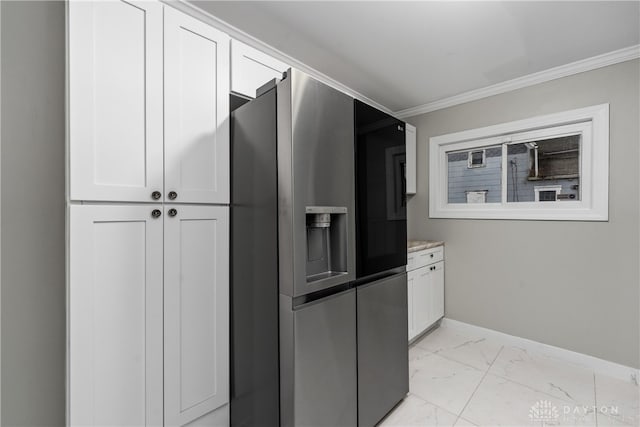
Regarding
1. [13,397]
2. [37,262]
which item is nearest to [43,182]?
[37,262]

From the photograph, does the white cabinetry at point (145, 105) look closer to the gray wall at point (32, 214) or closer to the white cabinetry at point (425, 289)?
the gray wall at point (32, 214)

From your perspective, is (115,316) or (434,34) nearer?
(115,316)

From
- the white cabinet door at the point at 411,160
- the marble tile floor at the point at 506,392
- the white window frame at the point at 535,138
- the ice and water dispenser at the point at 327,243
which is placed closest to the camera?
the ice and water dispenser at the point at 327,243

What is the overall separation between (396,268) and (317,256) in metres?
0.64

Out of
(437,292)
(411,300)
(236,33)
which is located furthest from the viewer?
(437,292)

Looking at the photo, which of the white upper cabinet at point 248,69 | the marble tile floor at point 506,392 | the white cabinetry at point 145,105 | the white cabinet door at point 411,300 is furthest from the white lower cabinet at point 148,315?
the white cabinet door at point 411,300

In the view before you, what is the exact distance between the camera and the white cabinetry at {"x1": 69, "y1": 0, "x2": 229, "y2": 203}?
1009 mm

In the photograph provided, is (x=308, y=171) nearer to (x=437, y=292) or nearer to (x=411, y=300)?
(x=411, y=300)

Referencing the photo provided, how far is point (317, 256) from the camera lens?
132cm

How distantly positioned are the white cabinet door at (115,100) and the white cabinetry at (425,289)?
209 cm

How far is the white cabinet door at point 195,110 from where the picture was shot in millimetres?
1218

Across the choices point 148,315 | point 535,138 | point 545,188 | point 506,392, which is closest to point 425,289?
point 506,392

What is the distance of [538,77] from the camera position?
97.5 inches

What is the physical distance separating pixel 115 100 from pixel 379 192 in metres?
1.24
